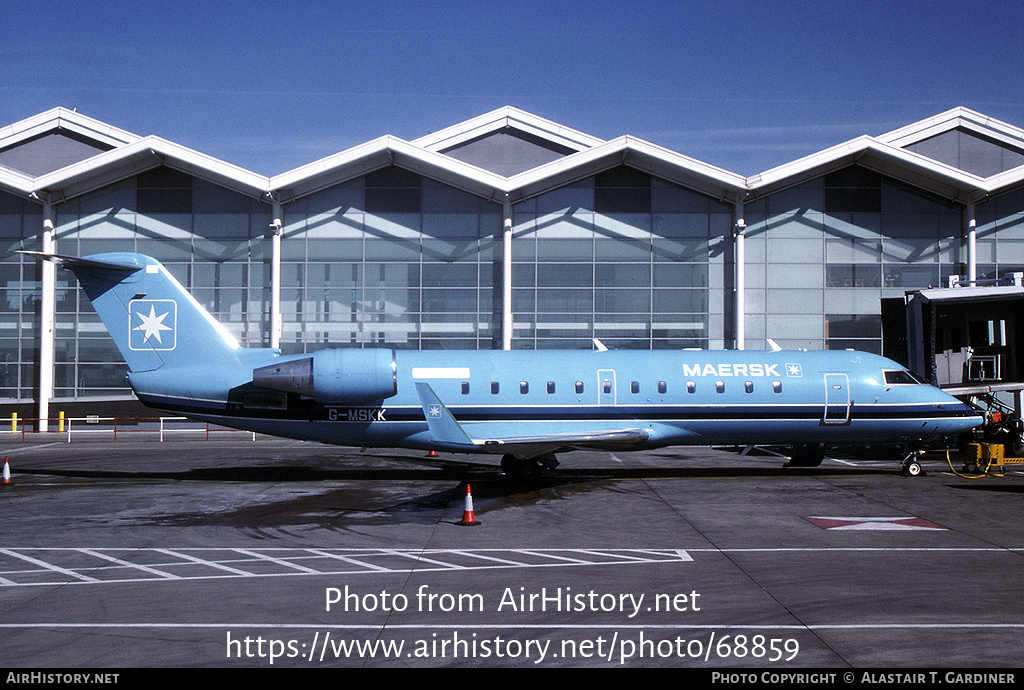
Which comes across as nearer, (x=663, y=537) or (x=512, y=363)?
(x=663, y=537)

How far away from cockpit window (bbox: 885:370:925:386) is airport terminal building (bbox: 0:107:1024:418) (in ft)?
47.0

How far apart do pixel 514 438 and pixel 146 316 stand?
9113 millimetres

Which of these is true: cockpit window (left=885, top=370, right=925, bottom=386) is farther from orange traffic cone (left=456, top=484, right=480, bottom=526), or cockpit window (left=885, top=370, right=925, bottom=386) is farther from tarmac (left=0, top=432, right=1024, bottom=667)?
orange traffic cone (left=456, top=484, right=480, bottom=526)

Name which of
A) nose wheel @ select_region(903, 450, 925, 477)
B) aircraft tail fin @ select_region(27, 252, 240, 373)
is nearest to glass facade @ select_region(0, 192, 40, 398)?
aircraft tail fin @ select_region(27, 252, 240, 373)

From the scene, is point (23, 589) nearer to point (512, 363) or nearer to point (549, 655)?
point (549, 655)

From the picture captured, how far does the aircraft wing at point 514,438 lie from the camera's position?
1569cm

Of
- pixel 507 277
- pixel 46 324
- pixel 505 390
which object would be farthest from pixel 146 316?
pixel 46 324

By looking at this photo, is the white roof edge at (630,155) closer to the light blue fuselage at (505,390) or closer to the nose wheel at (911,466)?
the light blue fuselage at (505,390)

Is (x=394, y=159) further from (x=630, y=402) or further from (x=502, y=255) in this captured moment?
(x=630, y=402)

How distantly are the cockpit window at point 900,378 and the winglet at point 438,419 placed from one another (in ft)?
37.7

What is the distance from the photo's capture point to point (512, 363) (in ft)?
63.1

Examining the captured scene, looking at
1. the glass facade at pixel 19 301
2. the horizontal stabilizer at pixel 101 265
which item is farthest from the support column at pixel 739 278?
the glass facade at pixel 19 301

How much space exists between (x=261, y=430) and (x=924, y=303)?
20.6 m

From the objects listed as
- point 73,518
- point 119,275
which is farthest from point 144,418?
point 73,518
